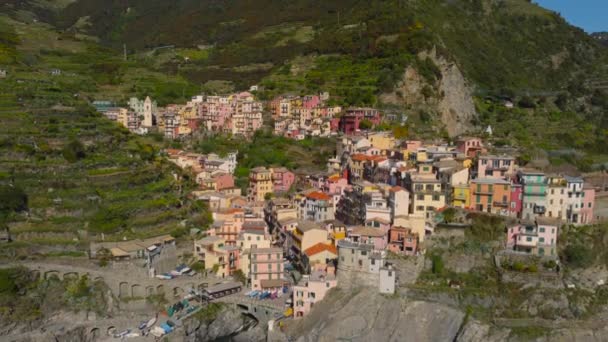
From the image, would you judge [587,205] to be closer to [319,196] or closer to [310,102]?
[319,196]

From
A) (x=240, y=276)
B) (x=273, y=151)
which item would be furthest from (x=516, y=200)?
(x=273, y=151)

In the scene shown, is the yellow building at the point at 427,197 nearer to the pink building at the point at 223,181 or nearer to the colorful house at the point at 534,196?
the colorful house at the point at 534,196

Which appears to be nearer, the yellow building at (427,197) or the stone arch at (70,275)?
the stone arch at (70,275)

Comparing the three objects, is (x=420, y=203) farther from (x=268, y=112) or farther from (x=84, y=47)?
(x=84, y=47)

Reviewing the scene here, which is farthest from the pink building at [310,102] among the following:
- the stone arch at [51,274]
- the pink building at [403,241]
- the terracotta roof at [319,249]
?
the stone arch at [51,274]

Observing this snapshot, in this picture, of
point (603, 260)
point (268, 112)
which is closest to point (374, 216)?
point (603, 260)

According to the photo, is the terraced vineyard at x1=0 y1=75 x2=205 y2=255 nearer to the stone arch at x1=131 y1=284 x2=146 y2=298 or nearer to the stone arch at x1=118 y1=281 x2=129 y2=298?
the stone arch at x1=118 y1=281 x2=129 y2=298

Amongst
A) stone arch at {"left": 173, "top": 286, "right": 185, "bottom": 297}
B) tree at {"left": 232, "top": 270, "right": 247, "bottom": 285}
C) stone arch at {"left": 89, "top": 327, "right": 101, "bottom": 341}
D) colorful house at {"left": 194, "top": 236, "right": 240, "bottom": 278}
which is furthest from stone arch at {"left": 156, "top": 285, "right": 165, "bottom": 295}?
tree at {"left": 232, "top": 270, "right": 247, "bottom": 285}
